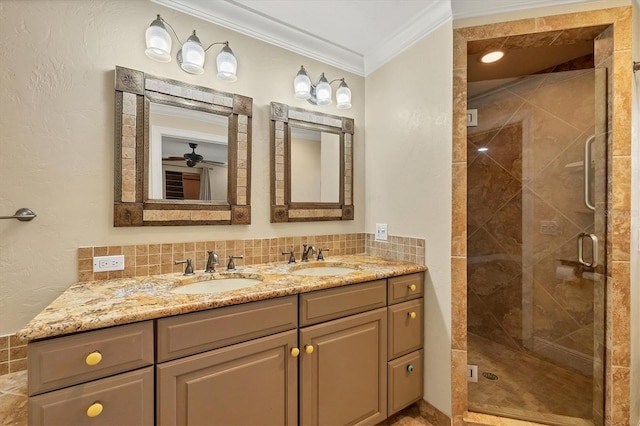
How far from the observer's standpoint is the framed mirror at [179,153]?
1.44 m

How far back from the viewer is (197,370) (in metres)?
1.08

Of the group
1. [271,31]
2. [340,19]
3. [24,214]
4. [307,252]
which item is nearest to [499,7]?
[340,19]

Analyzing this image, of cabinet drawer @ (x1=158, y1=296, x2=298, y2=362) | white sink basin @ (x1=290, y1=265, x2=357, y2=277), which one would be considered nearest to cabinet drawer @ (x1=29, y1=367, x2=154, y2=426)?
cabinet drawer @ (x1=158, y1=296, x2=298, y2=362)

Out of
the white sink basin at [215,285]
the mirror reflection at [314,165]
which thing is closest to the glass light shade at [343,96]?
the mirror reflection at [314,165]

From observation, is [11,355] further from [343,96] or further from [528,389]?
[528,389]

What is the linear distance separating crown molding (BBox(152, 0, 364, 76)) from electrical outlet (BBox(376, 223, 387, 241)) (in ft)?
4.18

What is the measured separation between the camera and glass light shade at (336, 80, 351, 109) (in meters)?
2.05

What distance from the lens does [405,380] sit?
167 centimetres

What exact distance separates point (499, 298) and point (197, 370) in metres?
2.55

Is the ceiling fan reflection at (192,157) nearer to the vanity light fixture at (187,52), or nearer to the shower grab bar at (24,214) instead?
the vanity light fixture at (187,52)

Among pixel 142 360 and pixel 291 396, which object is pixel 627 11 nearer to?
pixel 291 396

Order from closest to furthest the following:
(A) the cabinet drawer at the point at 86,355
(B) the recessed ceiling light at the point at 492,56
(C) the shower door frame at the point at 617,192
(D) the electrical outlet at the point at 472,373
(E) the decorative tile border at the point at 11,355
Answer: (A) the cabinet drawer at the point at 86,355 → (E) the decorative tile border at the point at 11,355 → (C) the shower door frame at the point at 617,192 → (D) the electrical outlet at the point at 472,373 → (B) the recessed ceiling light at the point at 492,56

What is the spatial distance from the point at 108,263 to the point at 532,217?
9.89 ft

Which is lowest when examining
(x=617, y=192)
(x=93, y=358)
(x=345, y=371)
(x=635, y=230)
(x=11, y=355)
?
(x=345, y=371)
